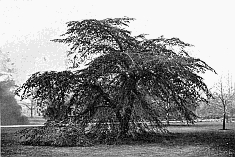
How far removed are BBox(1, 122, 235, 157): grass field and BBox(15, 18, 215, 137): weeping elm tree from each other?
0.52m

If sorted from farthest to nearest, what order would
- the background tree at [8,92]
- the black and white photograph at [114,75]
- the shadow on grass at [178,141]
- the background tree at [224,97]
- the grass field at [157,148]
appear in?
the background tree at [224,97] < the background tree at [8,92] < the black and white photograph at [114,75] < the shadow on grass at [178,141] < the grass field at [157,148]

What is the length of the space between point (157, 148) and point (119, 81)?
1.66m

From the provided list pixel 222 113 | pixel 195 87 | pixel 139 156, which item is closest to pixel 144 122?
pixel 195 87

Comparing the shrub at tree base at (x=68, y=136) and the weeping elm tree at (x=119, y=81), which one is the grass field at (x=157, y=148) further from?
the weeping elm tree at (x=119, y=81)

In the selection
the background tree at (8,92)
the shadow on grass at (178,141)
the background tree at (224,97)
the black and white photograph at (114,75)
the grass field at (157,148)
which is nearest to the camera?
the grass field at (157,148)

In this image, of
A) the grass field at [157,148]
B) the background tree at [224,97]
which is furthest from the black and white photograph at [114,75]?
the background tree at [224,97]

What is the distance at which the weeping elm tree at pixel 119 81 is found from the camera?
704cm

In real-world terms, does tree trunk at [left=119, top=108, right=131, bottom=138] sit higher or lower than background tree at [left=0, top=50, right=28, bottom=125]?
lower

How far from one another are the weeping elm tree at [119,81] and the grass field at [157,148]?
20.6 inches

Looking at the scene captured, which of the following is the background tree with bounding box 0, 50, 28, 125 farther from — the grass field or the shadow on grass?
the shadow on grass

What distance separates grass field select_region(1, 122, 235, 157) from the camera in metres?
5.62

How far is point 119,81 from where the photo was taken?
24.6 ft

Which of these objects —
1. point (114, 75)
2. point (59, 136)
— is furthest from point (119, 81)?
point (59, 136)

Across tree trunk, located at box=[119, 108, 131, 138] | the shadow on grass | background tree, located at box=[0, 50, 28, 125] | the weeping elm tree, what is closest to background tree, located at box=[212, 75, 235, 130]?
the shadow on grass
